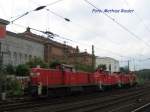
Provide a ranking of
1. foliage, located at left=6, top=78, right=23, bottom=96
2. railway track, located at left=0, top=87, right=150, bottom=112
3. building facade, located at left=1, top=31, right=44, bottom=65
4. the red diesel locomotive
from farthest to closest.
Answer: building facade, located at left=1, top=31, right=44, bottom=65 < foliage, located at left=6, top=78, right=23, bottom=96 < the red diesel locomotive < railway track, located at left=0, top=87, right=150, bottom=112

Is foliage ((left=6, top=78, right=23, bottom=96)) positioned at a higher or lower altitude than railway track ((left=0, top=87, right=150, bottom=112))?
higher

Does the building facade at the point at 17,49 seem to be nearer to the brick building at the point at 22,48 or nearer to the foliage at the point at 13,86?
the brick building at the point at 22,48

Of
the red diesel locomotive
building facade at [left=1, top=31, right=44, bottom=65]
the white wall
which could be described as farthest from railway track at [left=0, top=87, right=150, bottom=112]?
building facade at [left=1, top=31, right=44, bottom=65]

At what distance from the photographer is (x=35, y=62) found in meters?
74.9

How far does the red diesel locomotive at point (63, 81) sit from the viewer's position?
37750 mm

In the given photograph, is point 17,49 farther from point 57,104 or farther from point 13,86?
point 57,104

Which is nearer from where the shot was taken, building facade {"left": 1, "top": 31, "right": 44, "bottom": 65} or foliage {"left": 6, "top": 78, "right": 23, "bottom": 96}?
foliage {"left": 6, "top": 78, "right": 23, "bottom": 96}

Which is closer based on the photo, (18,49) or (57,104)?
(57,104)

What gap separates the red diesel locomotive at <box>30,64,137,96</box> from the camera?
37750 millimetres

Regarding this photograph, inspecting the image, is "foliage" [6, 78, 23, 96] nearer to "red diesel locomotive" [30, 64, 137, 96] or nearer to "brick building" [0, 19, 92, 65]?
"red diesel locomotive" [30, 64, 137, 96]

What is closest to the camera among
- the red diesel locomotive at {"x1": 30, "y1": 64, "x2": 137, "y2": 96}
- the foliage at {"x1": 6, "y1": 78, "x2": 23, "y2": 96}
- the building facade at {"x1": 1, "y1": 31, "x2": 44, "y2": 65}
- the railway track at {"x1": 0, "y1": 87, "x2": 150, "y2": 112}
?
the railway track at {"x1": 0, "y1": 87, "x2": 150, "y2": 112}

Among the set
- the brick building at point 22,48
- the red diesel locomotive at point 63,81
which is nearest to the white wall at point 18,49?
the brick building at point 22,48

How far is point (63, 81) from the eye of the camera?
42125mm

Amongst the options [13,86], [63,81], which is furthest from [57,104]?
[13,86]
